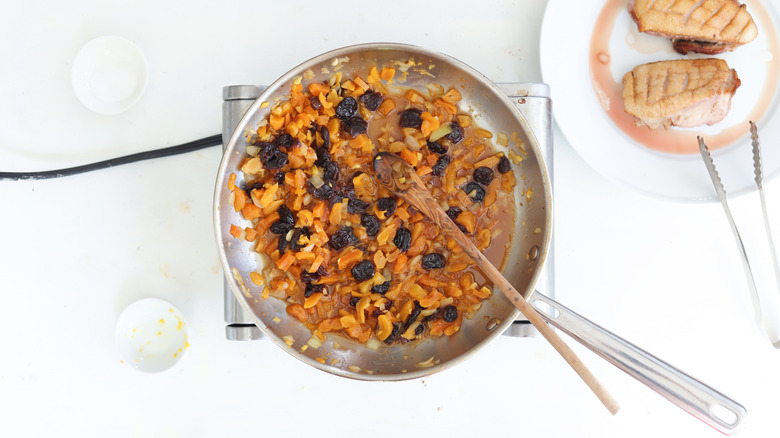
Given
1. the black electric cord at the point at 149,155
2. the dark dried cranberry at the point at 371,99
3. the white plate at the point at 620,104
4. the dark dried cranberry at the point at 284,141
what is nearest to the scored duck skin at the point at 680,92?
the white plate at the point at 620,104

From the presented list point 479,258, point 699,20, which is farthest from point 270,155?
point 699,20

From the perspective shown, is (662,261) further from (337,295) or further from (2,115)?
(2,115)

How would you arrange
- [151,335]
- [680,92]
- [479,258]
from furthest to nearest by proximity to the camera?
1. [151,335]
2. [680,92]
3. [479,258]

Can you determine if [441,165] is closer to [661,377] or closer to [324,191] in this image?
[324,191]

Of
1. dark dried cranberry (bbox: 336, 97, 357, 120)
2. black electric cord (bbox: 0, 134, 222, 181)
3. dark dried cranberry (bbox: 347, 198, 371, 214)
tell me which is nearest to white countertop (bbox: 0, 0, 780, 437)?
black electric cord (bbox: 0, 134, 222, 181)

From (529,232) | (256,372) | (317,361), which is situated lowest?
(256,372)

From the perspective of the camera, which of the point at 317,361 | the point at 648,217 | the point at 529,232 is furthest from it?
the point at 648,217

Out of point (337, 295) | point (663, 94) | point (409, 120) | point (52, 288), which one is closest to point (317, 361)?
point (337, 295)

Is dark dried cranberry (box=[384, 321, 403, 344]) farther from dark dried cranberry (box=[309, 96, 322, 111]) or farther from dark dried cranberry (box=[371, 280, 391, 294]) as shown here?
dark dried cranberry (box=[309, 96, 322, 111])
